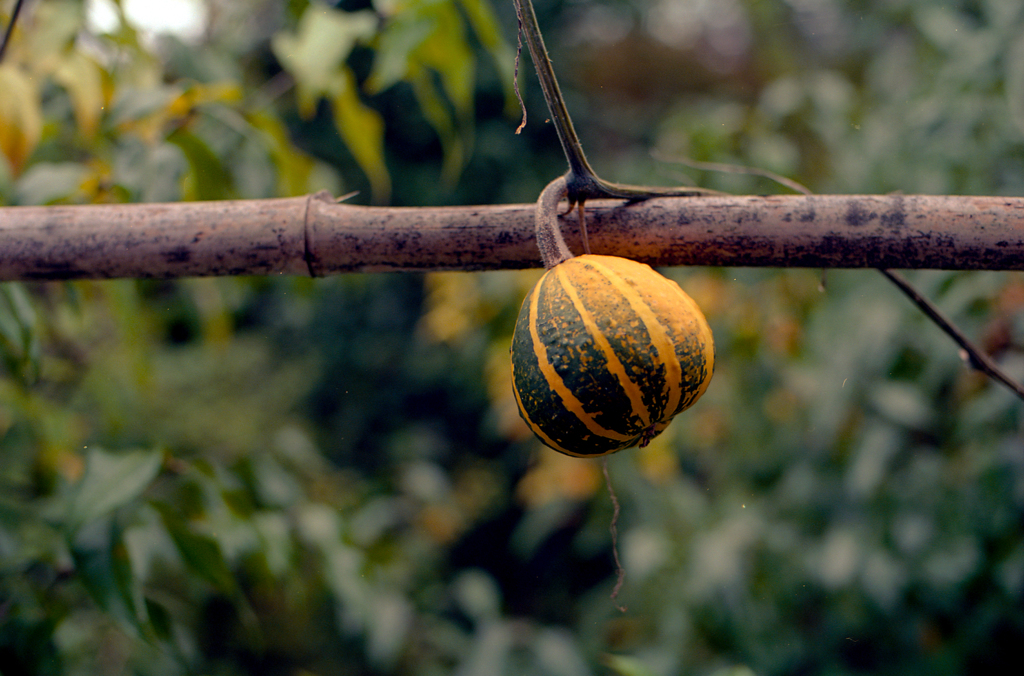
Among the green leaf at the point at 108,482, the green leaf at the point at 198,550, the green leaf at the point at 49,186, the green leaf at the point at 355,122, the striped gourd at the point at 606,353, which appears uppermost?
the green leaf at the point at 355,122

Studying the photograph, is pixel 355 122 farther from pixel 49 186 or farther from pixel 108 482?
pixel 108 482

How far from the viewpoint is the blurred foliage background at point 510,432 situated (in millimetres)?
830

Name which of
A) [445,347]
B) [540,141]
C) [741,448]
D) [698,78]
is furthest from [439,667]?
[698,78]

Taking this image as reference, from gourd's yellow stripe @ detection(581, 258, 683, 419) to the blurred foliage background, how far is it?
1.04 ft

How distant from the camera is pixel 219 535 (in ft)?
2.88

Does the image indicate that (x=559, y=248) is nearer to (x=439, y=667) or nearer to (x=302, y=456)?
(x=302, y=456)

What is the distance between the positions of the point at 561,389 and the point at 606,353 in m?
0.04

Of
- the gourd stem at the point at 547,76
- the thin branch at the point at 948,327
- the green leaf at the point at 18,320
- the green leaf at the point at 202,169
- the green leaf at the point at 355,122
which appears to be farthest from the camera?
the green leaf at the point at 355,122

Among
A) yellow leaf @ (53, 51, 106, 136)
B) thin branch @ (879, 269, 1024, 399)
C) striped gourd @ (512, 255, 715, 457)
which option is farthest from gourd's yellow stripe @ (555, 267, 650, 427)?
yellow leaf @ (53, 51, 106, 136)

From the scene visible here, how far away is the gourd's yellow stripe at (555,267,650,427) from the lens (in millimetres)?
456

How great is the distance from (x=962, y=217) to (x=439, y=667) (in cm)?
207

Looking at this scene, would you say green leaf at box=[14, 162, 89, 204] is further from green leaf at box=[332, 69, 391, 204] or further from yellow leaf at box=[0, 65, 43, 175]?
green leaf at box=[332, 69, 391, 204]

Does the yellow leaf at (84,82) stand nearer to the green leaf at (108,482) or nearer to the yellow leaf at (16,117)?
the yellow leaf at (16,117)

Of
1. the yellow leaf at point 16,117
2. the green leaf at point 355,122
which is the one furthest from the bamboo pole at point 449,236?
the green leaf at point 355,122
